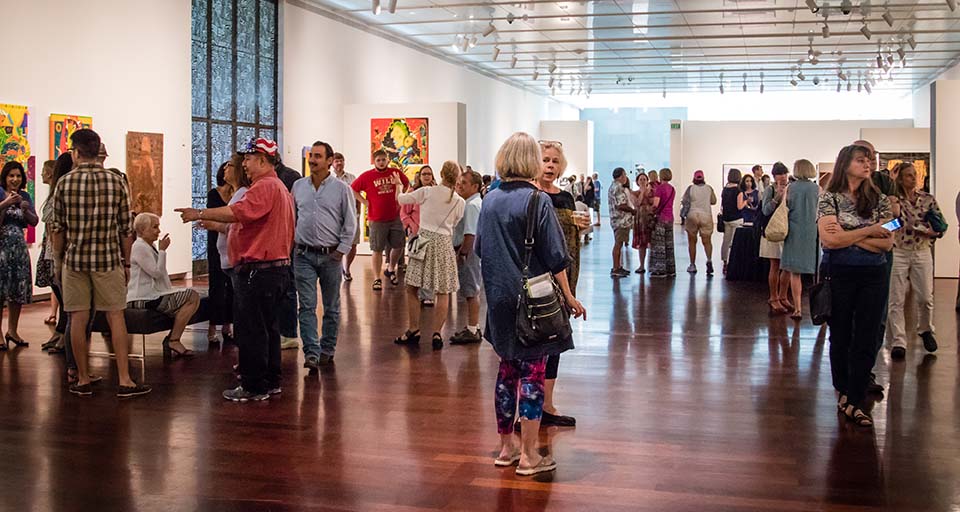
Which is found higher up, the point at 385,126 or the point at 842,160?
the point at 385,126

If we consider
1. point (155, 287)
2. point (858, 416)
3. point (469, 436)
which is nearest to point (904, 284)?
point (858, 416)

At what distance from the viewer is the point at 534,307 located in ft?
15.1

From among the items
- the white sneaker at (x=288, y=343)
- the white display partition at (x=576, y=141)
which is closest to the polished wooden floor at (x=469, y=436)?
the white sneaker at (x=288, y=343)

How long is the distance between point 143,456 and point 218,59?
10.8 m

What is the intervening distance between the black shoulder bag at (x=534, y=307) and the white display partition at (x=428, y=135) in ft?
43.9

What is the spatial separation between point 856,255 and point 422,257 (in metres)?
3.60

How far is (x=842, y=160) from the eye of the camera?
5.68 meters

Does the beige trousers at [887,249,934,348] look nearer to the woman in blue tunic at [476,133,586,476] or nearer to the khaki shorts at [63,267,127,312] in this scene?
the woman in blue tunic at [476,133,586,476]

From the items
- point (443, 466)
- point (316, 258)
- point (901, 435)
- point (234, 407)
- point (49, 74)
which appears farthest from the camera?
point (49, 74)

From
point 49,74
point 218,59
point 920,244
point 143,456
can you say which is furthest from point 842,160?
point 218,59

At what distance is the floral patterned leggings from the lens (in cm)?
471

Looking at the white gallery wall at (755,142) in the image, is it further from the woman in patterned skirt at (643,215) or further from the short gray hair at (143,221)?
the short gray hair at (143,221)

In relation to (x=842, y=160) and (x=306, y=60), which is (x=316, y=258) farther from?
(x=306, y=60)

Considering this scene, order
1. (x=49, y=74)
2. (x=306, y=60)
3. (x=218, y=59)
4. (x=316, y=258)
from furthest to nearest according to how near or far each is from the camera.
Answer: (x=306, y=60), (x=218, y=59), (x=49, y=74), (x=316, y=258)
